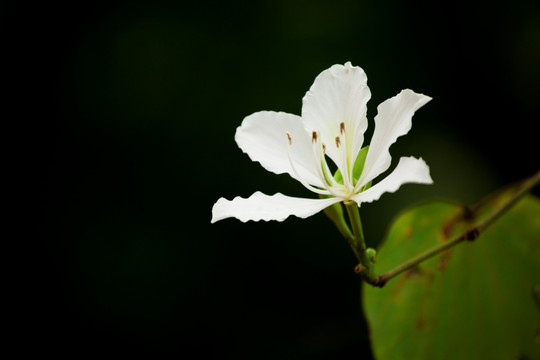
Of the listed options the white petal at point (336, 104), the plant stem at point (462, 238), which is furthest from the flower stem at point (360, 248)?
the white petal at point (336, 104)

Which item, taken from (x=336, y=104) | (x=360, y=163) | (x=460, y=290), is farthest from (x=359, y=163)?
(x=460, y=290)

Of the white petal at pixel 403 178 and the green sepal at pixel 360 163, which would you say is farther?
the green sepal at pixel 360 163

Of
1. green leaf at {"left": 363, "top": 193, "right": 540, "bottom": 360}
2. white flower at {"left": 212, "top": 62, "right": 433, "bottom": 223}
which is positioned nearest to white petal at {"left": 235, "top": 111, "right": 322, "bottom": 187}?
white flower at {"left": 212, "top": 62, "right": 433, "bottom": 223}

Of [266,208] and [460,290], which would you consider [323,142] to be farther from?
[460,290]

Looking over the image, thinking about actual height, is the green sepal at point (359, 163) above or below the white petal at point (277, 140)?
below

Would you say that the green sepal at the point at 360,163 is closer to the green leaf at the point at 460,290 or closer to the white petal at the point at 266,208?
the white petal at the point at 266,208

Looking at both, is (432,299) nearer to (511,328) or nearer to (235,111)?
(511,328)
